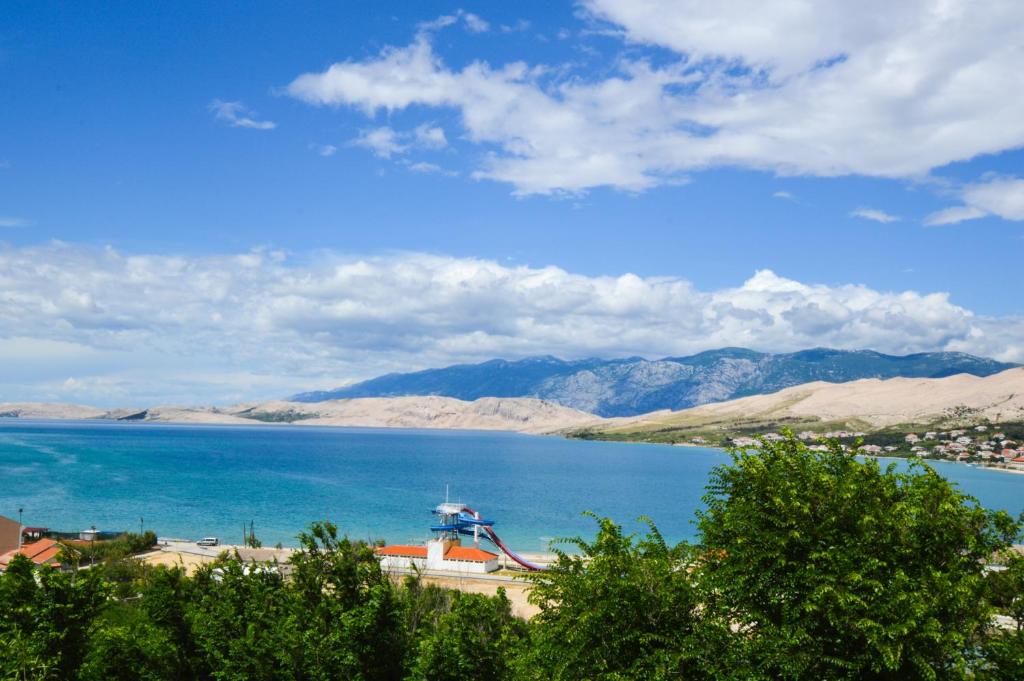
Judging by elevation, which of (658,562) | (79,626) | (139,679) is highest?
(658,562)

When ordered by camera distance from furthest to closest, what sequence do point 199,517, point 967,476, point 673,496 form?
point 967,476, point 673,496, point 199,517

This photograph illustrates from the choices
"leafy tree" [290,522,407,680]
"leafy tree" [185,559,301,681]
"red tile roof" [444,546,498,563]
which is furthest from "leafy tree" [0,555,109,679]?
"red tile roof" [444,546,498,563]

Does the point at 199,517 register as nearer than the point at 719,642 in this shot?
No

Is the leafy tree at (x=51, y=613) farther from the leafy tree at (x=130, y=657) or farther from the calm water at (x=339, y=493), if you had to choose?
the calm water at (x=339, y=493)

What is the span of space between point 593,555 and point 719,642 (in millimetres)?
4046

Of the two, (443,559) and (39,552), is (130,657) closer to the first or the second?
(443,559)

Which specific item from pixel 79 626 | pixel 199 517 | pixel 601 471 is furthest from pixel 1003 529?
pixel 601 471

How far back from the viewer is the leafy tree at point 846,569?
51.8 feet

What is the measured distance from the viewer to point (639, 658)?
58.4 feet

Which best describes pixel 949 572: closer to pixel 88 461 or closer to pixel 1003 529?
pixel 1003 529

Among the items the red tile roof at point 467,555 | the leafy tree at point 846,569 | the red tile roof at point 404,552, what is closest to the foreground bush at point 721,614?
the leafy tree at point 846,569

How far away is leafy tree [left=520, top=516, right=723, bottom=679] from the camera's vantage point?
1767 centimetres

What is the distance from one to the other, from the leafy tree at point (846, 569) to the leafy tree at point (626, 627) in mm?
833

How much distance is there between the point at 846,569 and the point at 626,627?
18.0 ft
